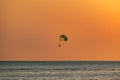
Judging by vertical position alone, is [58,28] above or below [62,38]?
above

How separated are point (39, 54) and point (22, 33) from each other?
0.73 metres

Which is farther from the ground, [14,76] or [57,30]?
[57,30]

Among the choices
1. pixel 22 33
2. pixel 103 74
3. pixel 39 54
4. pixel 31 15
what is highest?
pixel 31 15

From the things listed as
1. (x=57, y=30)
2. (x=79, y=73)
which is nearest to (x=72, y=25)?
(x=57, y=30)

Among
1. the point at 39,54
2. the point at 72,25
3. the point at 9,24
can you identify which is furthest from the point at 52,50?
the point at 9,24

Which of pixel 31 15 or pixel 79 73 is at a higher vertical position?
pixel 31 15

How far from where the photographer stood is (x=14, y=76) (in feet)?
17.4

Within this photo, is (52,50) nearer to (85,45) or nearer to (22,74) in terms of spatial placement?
(85,45)

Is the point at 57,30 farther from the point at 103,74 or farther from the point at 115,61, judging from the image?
the point at 103,74

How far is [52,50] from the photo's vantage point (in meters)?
7.69

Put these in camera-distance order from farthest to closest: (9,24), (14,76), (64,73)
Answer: (9,24)
(64,73)
(14,76)

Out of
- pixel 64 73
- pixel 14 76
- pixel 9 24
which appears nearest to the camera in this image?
pixel 14 76

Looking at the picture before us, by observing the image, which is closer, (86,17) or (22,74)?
(22,74)

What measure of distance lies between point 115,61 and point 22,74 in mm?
3353
